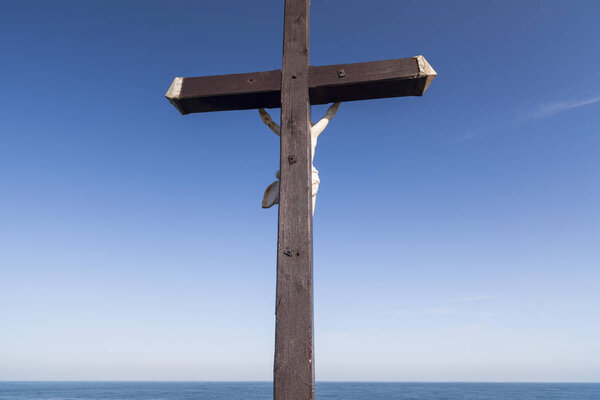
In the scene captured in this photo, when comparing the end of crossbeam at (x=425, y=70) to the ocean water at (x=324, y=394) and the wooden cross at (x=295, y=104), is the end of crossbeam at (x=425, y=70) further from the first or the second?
the ocean water at (x=324, y=394)

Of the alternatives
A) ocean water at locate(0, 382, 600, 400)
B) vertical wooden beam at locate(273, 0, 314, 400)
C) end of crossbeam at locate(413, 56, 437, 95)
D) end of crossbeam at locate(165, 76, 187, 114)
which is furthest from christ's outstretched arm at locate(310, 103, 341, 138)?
ocean water at locate(0, 382, 600, 400)

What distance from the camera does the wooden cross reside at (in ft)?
6.69

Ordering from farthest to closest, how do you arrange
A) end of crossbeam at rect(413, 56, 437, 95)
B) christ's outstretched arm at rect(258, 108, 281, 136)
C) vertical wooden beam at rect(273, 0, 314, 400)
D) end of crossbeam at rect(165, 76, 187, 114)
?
end of crossbeam at rect(165, 76, 187, 114) < christ's outstretched arm at rect(258, 108, 281, 136) < end of crossbeam at rect(413, 56, 437, 95) < vertical wooden beam at rect(273, 0, 314, 400)

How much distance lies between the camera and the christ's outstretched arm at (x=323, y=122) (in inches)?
102

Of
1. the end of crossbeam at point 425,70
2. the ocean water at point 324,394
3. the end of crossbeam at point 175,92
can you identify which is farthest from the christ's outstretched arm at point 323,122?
the ocean water at point 324,394

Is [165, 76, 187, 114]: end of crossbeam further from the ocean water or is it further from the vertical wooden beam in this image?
the ocean water

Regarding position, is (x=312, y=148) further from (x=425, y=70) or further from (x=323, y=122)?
(x=425, y=70)

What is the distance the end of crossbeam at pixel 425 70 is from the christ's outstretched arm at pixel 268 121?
923 millimetres

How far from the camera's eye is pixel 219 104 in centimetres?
285

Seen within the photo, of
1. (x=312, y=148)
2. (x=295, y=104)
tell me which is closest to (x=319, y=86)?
(x=295, y=104)

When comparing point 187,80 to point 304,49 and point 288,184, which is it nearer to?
point 304,49

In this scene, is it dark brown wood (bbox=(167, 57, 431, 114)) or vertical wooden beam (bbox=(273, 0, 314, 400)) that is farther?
dark brown wood (bbox=(167, 57, 431, 114))

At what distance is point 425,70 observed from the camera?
251 cm

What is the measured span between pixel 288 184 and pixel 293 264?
458 mm
